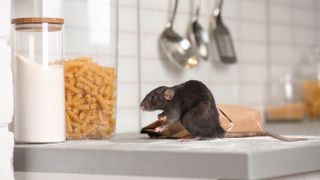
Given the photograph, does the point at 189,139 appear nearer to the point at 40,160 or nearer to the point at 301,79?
the point at 40,160

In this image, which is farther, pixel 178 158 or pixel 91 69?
pixel 91 69

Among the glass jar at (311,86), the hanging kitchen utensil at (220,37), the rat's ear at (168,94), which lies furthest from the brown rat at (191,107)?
the glass jar at (311,86)

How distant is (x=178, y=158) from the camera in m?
0.86

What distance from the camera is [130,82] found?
149cm

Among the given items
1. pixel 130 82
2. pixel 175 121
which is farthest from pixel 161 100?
pixel 130 82

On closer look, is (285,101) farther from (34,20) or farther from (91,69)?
(34,20)

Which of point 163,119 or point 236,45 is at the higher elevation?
point 236,45

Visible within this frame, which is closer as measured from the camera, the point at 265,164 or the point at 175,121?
the point at 265,164

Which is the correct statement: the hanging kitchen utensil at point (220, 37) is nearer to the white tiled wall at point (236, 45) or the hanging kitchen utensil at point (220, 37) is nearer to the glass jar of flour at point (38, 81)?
the white tiled wall at point (236, 45)

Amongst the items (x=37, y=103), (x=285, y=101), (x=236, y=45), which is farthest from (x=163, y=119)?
(x=285, y=101)

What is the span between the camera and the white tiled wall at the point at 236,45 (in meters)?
1.50

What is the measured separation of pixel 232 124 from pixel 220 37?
1.98ft

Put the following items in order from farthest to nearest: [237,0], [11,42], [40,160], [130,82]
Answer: [237,0], [130,82], [11,42], [40,160]

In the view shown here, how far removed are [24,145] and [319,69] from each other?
1.24 metres
